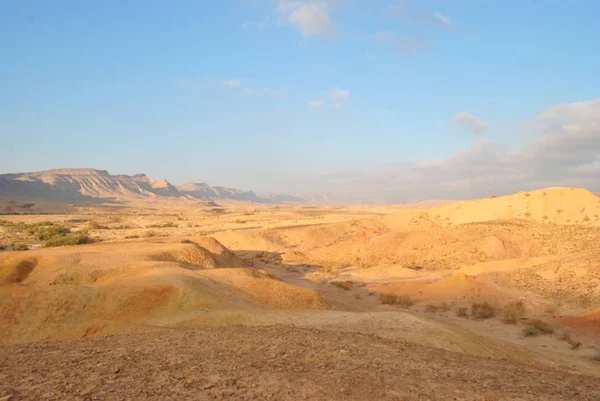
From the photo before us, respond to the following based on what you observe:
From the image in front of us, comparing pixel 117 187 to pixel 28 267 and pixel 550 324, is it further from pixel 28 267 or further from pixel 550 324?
pixel 550 324

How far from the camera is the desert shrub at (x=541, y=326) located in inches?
606

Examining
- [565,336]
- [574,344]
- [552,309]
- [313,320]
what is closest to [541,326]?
[565,336]

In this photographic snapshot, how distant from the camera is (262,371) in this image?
6246 millimetres

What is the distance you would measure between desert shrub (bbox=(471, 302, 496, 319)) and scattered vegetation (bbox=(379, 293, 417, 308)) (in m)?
2.68

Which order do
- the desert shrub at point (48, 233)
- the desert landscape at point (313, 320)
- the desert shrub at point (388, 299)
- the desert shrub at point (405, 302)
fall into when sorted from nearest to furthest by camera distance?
the desert landscape at point (313, 320) → the desert shrub at point (405, 302) → the desert shrub at point (388, 299) → the desert shrub at point (48, 233)

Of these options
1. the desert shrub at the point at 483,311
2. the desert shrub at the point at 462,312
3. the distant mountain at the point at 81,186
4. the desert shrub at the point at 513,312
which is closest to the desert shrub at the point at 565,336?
the desert shrub at the point at 513,312

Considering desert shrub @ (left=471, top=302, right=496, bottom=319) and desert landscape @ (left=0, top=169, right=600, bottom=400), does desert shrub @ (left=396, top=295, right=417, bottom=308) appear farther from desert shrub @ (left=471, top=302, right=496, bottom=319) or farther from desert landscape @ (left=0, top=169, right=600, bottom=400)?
desert shrub @ (left=471, top=302, right=496, bottom=319)

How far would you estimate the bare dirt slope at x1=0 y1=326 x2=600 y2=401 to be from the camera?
5.38 meters

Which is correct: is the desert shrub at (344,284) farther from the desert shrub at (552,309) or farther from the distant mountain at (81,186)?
the distant mountain at (81,186)

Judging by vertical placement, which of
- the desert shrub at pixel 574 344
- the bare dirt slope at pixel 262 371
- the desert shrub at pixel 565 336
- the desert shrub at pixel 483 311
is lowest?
the desert shrub at pixel 483 311

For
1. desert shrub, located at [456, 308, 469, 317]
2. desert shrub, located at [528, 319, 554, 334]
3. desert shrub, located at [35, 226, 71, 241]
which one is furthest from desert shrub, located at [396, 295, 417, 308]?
desert shrub, located at [35, 226, 71, 241]

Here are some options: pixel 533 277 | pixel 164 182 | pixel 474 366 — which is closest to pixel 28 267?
pixel 474 366

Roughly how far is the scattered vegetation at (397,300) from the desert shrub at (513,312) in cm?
386

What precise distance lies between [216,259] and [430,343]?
1583 centimetres
